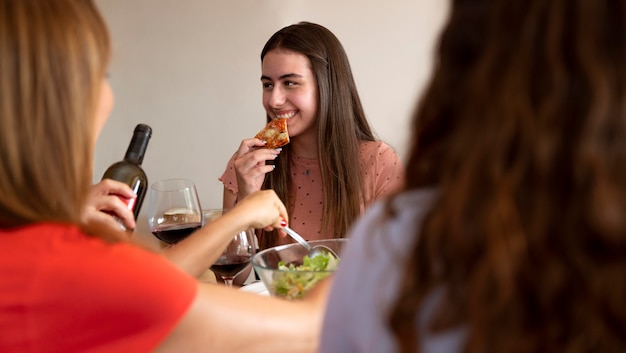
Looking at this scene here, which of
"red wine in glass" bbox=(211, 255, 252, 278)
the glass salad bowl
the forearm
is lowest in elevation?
"red wine in glass" bbox=(211, 255, 252, 278)

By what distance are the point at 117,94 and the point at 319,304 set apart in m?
2.91

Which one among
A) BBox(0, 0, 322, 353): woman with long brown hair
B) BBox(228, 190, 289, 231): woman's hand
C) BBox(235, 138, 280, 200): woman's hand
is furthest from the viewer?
BBox(235, 138, 280, 200): woman's hand

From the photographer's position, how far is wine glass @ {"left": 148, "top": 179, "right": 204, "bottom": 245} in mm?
1478

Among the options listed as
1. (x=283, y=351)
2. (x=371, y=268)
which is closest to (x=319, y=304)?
(x=283, y=351)

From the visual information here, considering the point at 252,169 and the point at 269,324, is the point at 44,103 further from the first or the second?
the point at 252,169

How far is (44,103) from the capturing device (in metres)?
0.78

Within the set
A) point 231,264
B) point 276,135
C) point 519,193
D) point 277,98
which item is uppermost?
point 519,193

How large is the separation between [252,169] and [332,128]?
0.31 metres

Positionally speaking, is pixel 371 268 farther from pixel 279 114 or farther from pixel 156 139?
pixel 156 139

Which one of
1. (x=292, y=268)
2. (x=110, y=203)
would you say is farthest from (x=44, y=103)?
(x=292, y=268)

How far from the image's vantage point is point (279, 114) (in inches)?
94.3

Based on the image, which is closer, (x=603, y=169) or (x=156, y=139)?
(x=603, y=169)

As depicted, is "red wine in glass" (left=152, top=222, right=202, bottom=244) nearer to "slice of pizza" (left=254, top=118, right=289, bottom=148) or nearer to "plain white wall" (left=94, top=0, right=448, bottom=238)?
"slice of pizza" (left=254, top=118, right=289, bottom=148)

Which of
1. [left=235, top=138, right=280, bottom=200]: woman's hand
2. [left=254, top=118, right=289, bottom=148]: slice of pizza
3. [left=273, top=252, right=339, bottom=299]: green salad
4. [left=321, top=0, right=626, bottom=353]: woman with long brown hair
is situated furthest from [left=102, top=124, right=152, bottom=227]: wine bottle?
[left=321, top=0, right=626, bottom=353]: woman with long brown hair
